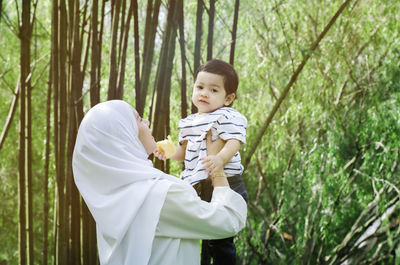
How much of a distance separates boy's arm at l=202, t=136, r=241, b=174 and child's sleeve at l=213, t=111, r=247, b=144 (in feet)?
0.06

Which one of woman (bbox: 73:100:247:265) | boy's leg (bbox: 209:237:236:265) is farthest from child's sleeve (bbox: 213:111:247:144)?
boy's leg (bbox: 209:237:236:265)

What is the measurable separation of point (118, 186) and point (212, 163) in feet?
0.93

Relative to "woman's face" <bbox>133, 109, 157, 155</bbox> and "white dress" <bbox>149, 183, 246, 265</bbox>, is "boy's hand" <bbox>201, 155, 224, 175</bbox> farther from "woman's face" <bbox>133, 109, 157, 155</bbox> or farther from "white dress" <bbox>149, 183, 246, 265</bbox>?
"woman's face" <bbox>133, 109, 157, 155</bbox>

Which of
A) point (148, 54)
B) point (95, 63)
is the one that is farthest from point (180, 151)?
point (95, 63)

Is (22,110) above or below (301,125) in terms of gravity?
above

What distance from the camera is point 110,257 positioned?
1.53 m

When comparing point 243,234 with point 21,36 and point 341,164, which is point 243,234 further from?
point 21,36

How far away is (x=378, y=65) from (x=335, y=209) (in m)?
1.46

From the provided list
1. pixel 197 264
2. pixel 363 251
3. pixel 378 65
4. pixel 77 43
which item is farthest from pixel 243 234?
pixel 197 264

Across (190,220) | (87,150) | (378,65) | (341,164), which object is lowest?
(341,164)

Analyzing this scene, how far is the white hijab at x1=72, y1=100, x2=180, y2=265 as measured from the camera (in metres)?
1.48

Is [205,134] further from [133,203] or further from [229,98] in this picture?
[133,203]

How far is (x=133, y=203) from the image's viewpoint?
1489mm

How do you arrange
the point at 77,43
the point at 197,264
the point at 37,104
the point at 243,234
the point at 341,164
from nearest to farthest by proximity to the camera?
the point at 197,264 → the point at 77,43 → the point at 341,164 → the point at 243,234 → the point at 37,104
